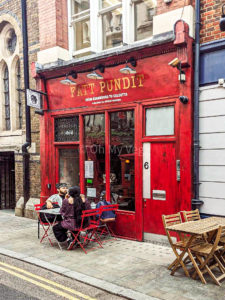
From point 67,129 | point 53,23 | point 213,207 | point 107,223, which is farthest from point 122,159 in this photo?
point 53,23

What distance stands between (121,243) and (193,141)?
9.66ft

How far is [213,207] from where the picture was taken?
6328 millimetres

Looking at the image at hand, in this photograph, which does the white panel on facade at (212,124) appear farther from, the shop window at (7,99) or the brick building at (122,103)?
the shop window at (7,99)

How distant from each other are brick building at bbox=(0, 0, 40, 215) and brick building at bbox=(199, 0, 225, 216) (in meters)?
5.74

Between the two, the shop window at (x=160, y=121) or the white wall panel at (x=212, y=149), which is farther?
the shop window at (x=160, y=121)

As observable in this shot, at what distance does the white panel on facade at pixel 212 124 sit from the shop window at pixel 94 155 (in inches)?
109

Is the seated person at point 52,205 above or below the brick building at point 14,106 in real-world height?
below

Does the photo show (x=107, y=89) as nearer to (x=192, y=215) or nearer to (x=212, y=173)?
(x=212, y=173)

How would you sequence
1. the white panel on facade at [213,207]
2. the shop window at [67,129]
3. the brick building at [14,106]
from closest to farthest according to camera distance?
the white panel on facade at [213,207], the shop window at [67,129], the brick building at [14,106]

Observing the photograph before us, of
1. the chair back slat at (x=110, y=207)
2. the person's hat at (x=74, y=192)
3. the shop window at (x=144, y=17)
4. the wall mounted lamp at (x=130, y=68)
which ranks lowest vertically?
the chair back slat at (x=110, y=207)

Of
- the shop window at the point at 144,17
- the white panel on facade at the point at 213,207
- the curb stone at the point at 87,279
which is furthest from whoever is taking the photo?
the shop window at the point at 144,17

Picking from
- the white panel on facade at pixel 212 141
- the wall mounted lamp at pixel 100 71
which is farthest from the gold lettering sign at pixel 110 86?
the white panel on facade at pixel 212 141

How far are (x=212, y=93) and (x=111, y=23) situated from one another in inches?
150

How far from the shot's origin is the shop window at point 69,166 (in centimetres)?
891
